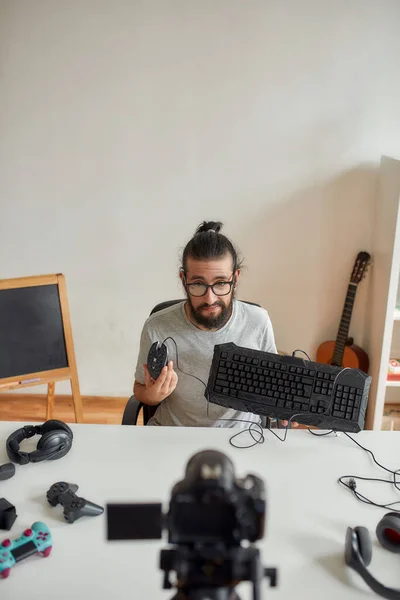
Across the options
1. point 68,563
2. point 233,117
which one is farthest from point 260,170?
point 68,563

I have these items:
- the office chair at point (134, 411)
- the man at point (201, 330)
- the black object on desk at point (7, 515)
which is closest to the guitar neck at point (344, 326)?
the man at point (201, 330)

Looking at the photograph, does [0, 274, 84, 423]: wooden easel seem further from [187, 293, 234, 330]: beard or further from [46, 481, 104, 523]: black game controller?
[46, 481, 104, 523]: black game controller

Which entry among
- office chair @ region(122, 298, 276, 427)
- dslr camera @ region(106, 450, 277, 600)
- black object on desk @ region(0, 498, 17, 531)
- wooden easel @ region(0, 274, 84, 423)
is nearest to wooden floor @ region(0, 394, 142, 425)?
wooden easel @ region(0, 274, 84, 423)

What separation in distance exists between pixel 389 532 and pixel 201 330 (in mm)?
823

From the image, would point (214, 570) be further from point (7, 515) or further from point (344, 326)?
point (344, 326)

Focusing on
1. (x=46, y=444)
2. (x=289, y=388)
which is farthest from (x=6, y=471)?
(x=289, y=388)

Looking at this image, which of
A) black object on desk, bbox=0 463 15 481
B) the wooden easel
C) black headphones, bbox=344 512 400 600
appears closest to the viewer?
black headphones, bbox=344 512 400 600

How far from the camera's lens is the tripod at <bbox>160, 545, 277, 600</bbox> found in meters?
0.61

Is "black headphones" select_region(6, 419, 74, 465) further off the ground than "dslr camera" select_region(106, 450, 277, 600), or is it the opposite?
"dslr camera" select_region(106, 450, 277, 600)

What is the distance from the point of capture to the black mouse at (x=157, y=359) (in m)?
1.46

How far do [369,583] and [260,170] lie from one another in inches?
80.4

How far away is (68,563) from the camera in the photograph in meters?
1.01

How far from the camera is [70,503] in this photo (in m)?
1.12

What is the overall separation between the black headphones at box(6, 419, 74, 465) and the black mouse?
11.0 inches
